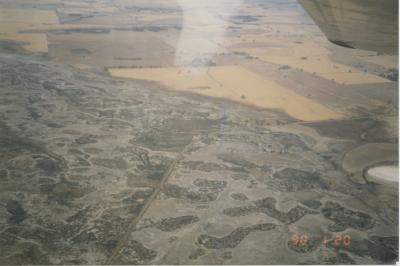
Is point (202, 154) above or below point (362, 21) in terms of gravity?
below

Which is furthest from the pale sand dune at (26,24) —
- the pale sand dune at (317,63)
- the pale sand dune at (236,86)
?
the pale sand dune at (317,63)

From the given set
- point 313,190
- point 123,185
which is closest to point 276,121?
point 313,190

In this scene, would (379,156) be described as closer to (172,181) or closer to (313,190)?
(313,190)

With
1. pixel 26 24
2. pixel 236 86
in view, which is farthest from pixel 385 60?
pixel 26 24

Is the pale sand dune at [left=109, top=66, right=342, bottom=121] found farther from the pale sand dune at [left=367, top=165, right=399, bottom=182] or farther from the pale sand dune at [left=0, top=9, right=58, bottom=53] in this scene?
the pale sand dune at [left=0, top=9, right=58, bottom=53]

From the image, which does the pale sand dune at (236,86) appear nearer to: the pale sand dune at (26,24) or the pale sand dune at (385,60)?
the pale sand dune at (26,24)
